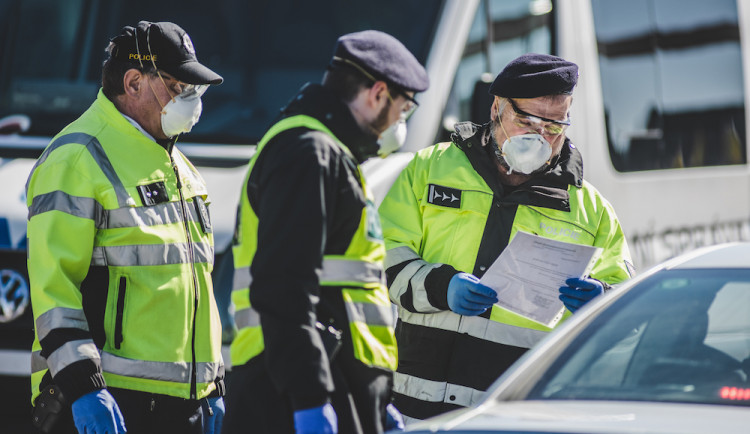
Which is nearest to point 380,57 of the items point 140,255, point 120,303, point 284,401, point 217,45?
point 284,401

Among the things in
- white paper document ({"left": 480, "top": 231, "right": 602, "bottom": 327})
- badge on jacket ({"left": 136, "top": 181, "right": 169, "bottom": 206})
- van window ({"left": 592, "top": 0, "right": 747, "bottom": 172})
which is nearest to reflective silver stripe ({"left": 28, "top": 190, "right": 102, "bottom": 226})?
badge on jacket ({"left": 136, "top": 181, "right": 169, "bottom": 206})

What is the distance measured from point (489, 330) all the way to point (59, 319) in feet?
4.39

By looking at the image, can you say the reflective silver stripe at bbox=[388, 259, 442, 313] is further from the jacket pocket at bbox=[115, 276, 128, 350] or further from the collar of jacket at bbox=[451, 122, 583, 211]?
the jacket pocket at bbox=[115, 276, 128, 350]

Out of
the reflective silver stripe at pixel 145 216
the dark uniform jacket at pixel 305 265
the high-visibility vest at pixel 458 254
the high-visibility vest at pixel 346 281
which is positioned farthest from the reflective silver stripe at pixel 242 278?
the high-visibility vest at pixel 458 254

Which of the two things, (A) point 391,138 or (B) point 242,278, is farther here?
(A) point 391,138

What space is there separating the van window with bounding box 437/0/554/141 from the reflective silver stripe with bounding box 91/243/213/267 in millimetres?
1825

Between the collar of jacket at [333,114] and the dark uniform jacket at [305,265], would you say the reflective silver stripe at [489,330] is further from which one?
the collar of jacket at [333,114]

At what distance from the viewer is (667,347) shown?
3.00 meters

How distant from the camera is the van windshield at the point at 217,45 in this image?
209 inches

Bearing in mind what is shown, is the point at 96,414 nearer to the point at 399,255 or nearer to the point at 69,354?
the point at 69,354

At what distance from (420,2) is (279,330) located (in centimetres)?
304

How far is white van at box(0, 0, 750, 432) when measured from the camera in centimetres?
479

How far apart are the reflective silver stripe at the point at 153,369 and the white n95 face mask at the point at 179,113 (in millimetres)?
743

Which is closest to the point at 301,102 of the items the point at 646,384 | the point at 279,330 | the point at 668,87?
the point at 279,330
